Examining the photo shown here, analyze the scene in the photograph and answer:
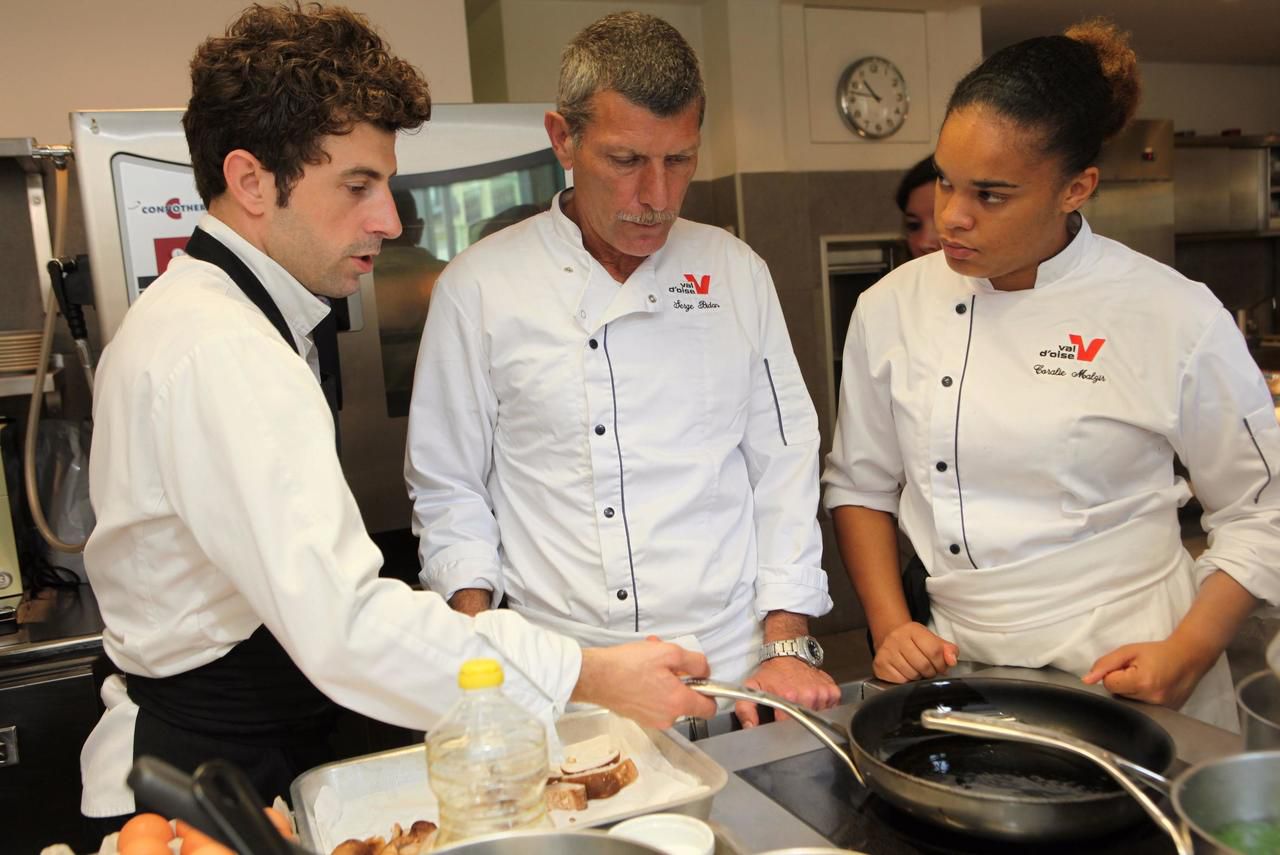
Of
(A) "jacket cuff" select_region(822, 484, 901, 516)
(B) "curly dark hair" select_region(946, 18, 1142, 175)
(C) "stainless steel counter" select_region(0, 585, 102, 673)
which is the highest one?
(B) "curly dark hair" select_region(946, 18, 1142, 175)

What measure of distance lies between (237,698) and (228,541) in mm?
305

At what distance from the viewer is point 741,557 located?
5.61 ft

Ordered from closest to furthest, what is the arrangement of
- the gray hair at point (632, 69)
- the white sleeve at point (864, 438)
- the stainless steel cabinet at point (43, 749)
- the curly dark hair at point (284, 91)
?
1. the curly dark hair at point (284, 91)
2. the gray hair at point (632, 69)
3. the white sleeve at point (864, 438)
4. the stainless steel cabinet at point (43, 749)

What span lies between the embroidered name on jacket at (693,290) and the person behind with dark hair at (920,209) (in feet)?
3.27

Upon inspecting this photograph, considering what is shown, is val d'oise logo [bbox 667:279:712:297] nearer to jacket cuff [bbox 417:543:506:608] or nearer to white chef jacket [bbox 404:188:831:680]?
white chef jacket [bbox 404:188:831:680]

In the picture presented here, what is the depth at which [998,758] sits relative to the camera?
1.06 meters

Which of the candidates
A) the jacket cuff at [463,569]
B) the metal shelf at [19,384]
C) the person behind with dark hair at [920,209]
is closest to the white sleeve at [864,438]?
the jacket cuff at [463,569]

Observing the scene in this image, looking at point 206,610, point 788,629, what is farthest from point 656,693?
point 788,629

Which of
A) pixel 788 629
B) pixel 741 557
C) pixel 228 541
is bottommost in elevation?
pixel 788 629

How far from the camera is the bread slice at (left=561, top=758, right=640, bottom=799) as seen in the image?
1.07 metres

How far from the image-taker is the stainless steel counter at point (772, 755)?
0.95 m

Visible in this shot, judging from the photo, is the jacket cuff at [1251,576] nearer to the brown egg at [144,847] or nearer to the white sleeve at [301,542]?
the white sleeve at [301,542]

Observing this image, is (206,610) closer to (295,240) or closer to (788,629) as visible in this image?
(295,240)

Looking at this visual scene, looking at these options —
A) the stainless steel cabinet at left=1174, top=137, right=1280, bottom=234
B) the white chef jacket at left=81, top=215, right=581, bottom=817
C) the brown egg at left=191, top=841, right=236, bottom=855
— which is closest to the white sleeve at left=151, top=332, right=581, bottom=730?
the white chef jacket at left=81, top=215, right=581, bottom=817
